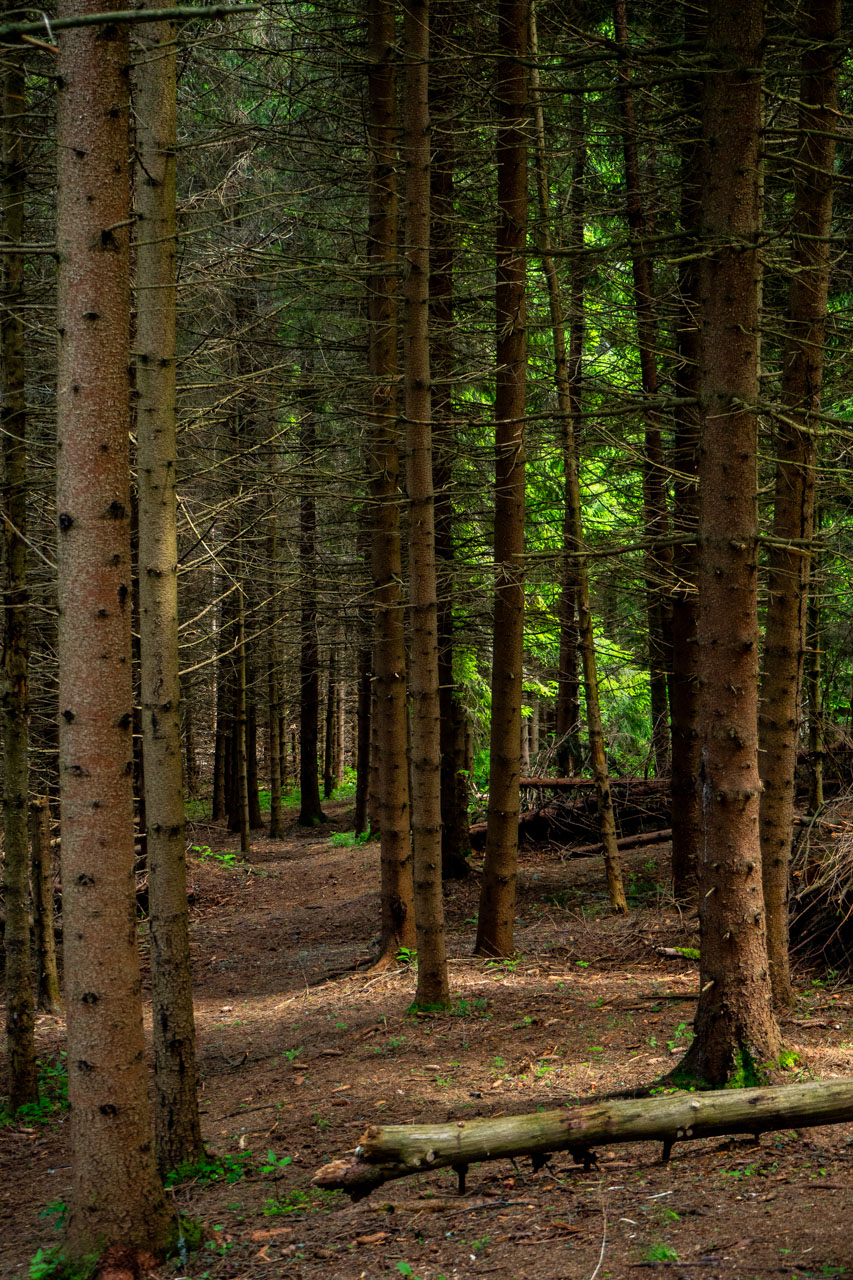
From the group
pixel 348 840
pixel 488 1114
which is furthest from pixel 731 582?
pixel 348 840

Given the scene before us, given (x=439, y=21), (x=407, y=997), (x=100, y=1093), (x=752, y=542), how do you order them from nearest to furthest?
1. (x=100, y=1093)
2. (x=752, y=542)
3. (x=407, y=997)
4. (x=439, y=21)

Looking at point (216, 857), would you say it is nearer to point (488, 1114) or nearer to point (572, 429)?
point (572, 429)

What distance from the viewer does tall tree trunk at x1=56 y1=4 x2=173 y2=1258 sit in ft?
15.2

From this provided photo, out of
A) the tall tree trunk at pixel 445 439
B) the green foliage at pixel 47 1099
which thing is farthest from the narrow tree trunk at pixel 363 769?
the green foliage at pixel 47 1099

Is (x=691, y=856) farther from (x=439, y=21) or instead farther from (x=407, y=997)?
(x=439, y=21)

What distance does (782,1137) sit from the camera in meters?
5.45

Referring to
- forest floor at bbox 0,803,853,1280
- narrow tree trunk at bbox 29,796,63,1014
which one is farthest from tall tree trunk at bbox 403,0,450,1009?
narrow tree trunk at bbox 29,796,63,1014

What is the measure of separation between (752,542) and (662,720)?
1087cm

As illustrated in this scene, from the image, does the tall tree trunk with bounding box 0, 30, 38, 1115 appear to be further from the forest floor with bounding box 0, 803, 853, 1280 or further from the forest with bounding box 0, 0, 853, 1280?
the forest floor with bounding box 0, 803, 853, 1280

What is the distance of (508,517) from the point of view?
33.5ft

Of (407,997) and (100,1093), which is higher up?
(100,1093)

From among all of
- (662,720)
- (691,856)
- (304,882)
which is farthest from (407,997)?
(304,882)

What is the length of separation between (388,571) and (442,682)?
13.8 ft

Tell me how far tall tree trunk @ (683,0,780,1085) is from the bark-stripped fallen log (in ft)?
3.75
